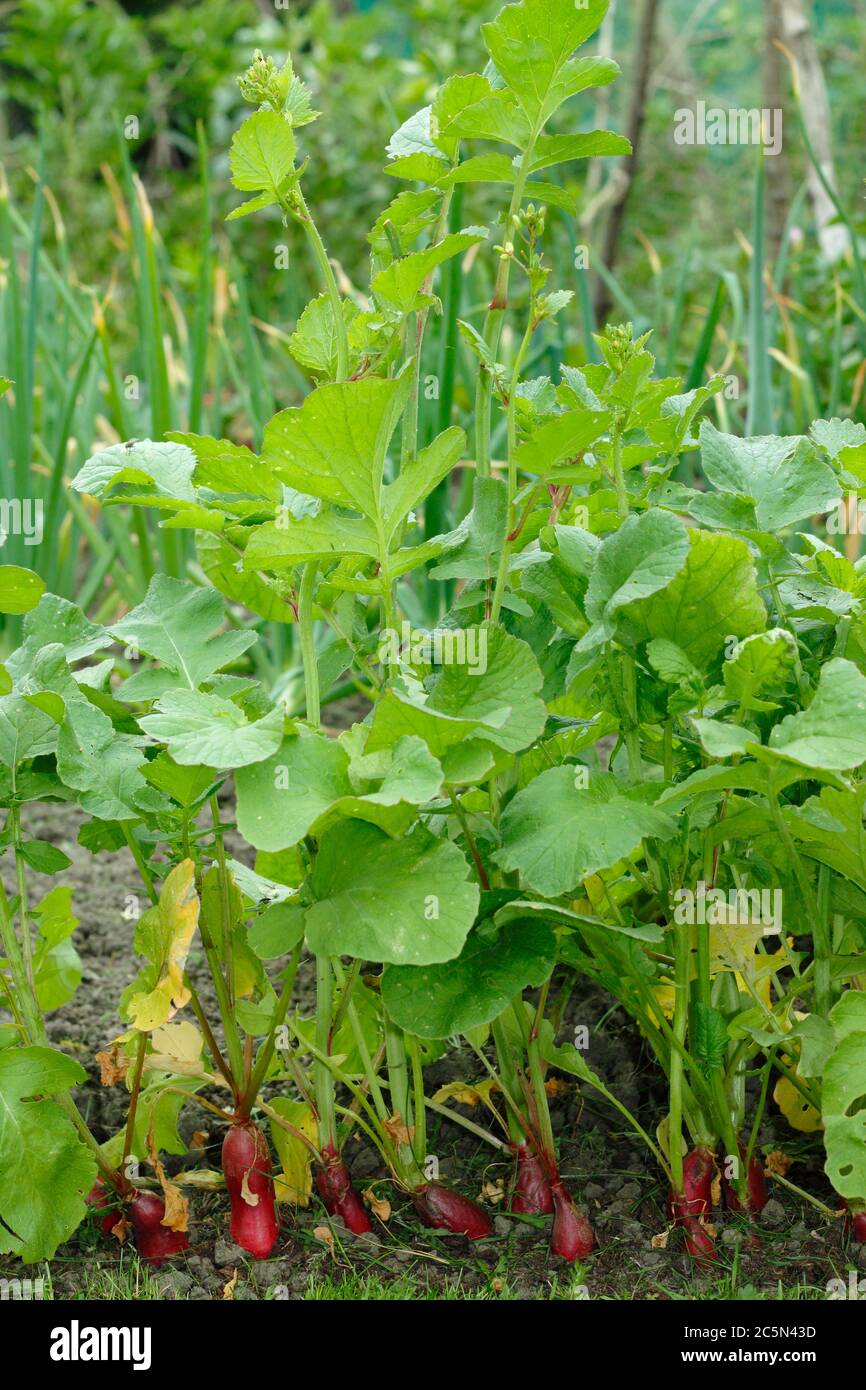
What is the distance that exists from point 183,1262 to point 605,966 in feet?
1.41

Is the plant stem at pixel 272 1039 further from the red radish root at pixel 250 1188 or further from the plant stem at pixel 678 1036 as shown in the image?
the plant stem at pixel 678 1036

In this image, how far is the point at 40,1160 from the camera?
105 centimetres

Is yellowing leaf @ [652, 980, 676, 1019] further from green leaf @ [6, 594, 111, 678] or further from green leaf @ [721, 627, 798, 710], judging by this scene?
green leaf @ [6, 594, 111, 678]

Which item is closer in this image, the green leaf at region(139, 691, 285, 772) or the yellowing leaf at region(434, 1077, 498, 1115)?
the green leaf at region(139, 691, 285, 772)

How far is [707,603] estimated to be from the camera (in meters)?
1.02

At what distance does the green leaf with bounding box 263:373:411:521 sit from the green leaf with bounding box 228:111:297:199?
172 millimetres

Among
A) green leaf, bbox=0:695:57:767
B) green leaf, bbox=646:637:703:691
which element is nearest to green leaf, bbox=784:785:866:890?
green leaf, bbox=646:637:703:691

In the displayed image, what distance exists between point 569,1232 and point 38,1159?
428 millimetres

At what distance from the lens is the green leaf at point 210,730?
90cm

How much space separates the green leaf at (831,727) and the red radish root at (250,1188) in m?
0.54

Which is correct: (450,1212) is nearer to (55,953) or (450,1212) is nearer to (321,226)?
(55,953)

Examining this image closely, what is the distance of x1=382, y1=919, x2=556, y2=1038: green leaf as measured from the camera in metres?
0.99
